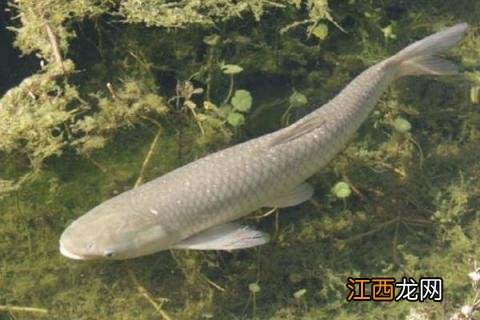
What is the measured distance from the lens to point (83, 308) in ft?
16.1

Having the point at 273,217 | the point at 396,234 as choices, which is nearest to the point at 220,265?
the point at 273,217

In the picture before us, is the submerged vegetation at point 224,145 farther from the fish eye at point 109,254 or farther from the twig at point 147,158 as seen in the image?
the fish eye at point 109,254

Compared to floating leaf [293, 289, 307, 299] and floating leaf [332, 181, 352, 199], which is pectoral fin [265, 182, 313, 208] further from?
floating leaf [293, 289, 307, 299]

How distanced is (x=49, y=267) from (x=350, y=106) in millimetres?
2622

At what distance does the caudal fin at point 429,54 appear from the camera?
5340 mm

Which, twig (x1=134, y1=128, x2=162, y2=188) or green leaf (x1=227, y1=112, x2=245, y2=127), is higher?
green leaf (x1=227, y1=112, x2=245, y2=127)

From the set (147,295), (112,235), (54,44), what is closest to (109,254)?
(112,235)

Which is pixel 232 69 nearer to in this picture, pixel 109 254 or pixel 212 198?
pixel 212 198

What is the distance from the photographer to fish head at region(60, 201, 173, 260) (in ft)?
14.1

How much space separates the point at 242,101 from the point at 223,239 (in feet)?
4.44

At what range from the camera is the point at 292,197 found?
492 centimetres

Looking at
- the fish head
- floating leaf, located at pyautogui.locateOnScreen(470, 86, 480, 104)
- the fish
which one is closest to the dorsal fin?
the fish

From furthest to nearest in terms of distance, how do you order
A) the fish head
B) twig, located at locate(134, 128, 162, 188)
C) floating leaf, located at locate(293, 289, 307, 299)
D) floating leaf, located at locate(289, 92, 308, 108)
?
floating leaf, located at locate(289, 92, 308, 108) < twig, located at locate(134, 128, 162, 188) < floating leaf, located at locate(293, 289, 307, 299) < the fish head

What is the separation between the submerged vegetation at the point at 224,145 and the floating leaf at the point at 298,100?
35 millimetres
